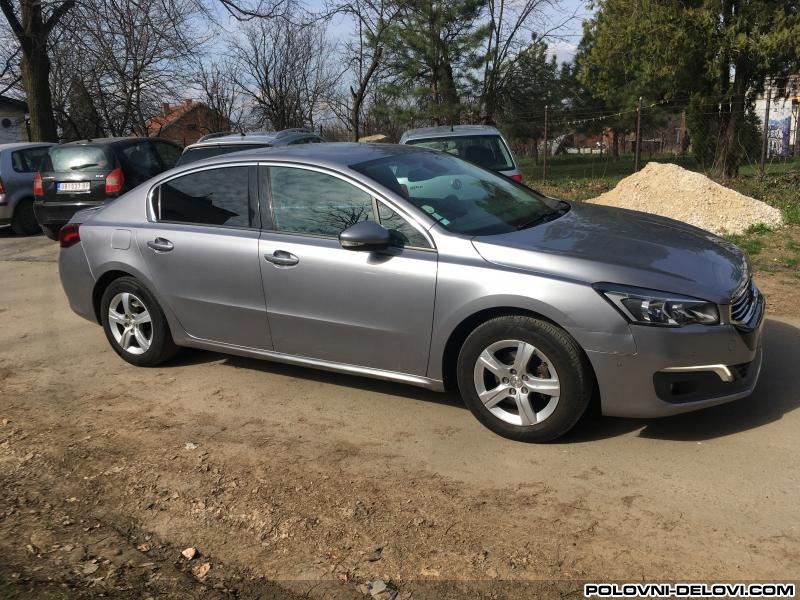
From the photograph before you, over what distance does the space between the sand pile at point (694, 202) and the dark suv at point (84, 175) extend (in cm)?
737

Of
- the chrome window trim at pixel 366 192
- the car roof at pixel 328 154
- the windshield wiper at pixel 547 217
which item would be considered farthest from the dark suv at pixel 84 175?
the windshield wiper at pixel 547 217

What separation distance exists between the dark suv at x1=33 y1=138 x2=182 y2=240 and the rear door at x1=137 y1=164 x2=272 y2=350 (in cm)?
603

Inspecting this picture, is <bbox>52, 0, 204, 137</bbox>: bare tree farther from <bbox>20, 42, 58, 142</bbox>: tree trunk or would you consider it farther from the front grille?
the front grille

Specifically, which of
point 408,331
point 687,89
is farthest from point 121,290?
point 687,89

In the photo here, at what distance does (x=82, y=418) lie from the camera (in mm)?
4648

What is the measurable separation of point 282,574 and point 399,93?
23.2m

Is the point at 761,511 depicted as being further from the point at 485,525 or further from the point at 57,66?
the point at 57,66

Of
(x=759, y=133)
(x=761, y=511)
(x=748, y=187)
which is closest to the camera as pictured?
(x=761, y=511)

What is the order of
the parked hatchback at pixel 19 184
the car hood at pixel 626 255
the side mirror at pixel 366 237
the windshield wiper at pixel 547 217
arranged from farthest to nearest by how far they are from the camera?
the parked hatchback at pixel 19 184 < the windshield wiper at pixel 547 217 < the side mirror at pixel 366 237 < the car hood at pixel 626 255

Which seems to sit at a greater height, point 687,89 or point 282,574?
point 687,89

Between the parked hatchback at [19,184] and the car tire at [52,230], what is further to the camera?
the parked hatchback at [19,184]

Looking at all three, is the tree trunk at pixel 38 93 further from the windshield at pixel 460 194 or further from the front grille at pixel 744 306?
the front grille at pixel 744 306

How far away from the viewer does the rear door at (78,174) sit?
1070 centimetres

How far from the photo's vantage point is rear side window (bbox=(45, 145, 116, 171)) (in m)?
10.8
